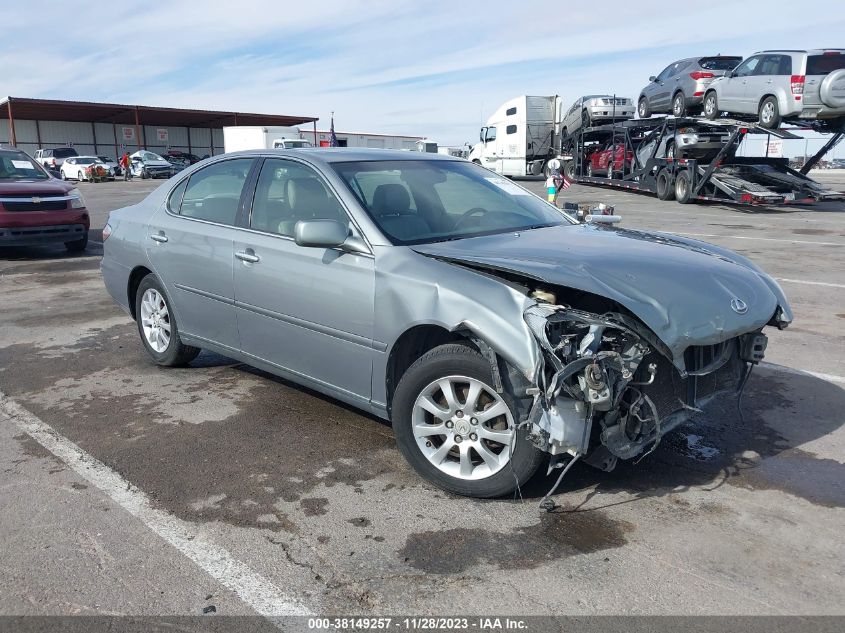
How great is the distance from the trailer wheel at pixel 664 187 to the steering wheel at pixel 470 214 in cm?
1783

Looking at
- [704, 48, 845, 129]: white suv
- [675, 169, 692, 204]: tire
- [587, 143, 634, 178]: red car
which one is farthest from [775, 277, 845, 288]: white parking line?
[587, 143, 634, 178]: red car

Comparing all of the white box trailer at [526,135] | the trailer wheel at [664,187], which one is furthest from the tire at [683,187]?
the white box trailer at [526,135]

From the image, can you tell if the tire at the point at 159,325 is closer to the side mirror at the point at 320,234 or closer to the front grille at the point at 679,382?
the side mirror at the point at 320,234

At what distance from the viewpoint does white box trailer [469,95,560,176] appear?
2914 centimetres

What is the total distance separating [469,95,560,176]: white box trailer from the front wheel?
940cm

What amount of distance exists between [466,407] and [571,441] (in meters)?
0.54

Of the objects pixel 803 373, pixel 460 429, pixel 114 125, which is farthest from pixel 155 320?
pixel 114 125

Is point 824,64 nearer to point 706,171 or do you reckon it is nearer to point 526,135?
point 706,171

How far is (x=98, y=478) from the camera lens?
12.7 ft

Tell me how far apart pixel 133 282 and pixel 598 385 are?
4.14m

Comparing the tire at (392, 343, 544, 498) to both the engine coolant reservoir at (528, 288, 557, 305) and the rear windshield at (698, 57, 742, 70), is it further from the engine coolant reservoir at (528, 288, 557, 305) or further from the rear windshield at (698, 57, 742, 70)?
the rear windshield at (698, 57, 742, 70)

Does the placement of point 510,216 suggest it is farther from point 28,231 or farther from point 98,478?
point 28,231

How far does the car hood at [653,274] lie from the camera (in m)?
3.33

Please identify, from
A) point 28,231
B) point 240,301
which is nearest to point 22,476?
point 240,301
